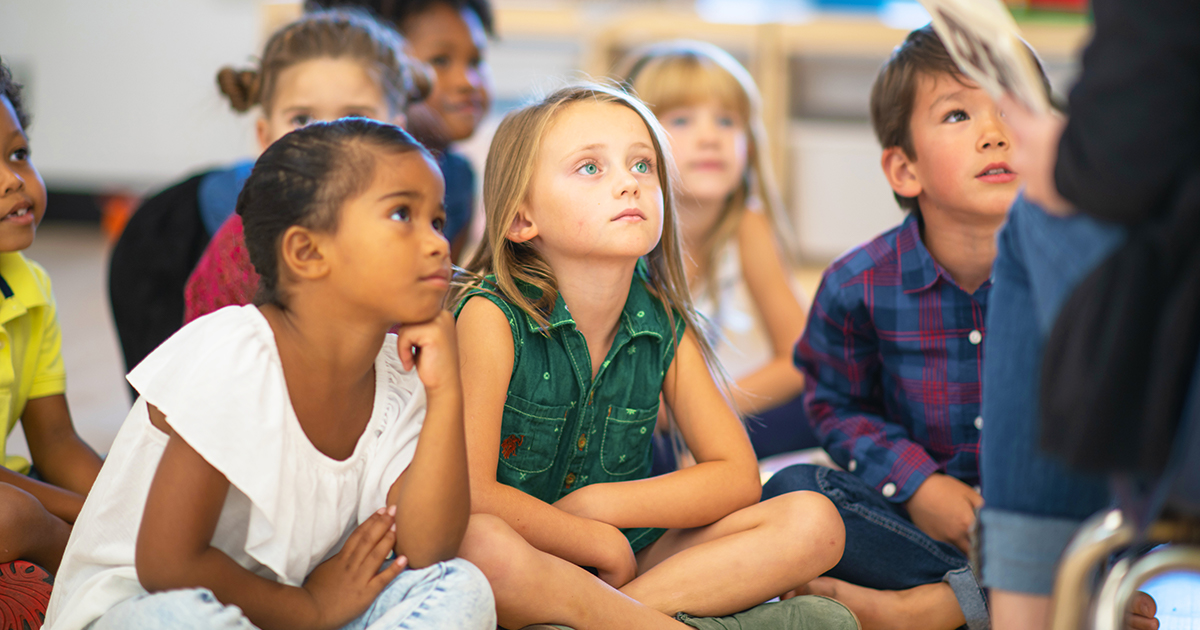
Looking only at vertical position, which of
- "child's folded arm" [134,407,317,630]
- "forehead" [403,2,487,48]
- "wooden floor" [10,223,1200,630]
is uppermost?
"forehead" [403,2,487,48]

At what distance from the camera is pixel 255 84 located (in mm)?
1435

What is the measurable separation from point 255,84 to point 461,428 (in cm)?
81

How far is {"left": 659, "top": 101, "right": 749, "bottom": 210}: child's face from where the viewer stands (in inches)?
67.9

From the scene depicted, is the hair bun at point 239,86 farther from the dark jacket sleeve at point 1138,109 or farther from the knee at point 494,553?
the dark jacket sleeve at point 1138,109

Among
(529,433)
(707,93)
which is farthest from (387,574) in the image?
(707,93)

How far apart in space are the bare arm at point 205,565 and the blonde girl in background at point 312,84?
1.54ft

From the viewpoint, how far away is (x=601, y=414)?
3.62 ft

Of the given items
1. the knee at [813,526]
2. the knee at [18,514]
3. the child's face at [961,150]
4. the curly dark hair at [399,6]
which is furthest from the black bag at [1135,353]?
the curly dark hair at [399,6]

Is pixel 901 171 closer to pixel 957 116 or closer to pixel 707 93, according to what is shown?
pixel 957 116

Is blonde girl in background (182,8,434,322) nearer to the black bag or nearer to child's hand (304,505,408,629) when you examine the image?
child's hand (304,505,408,629)

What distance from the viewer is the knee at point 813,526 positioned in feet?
3.30

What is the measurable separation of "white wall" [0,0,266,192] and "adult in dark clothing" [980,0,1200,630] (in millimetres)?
3525

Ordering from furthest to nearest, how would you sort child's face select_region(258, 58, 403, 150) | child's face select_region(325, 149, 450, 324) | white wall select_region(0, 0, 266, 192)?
white wall select_region(0, 0, 266, 192) → child's face select_region(258, 58, 403, 150) → child's face select_region(325, 149, 450, 324)

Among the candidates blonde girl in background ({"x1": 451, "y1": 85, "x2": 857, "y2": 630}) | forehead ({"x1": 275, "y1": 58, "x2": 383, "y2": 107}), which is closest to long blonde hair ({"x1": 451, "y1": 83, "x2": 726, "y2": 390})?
blonde girl in background ({"x1": 451, "y1": 85, "x2": 857, "y2": 630})
